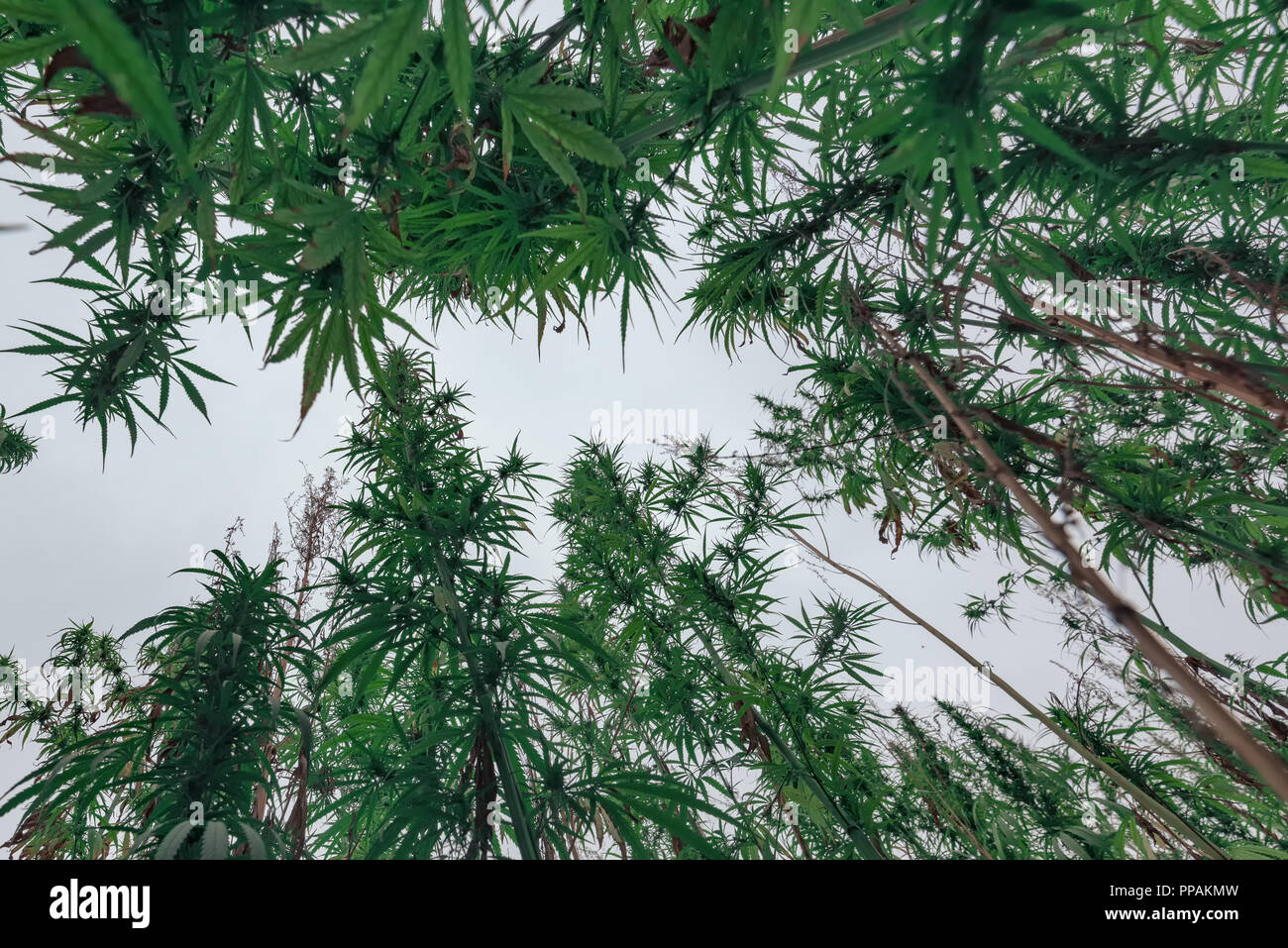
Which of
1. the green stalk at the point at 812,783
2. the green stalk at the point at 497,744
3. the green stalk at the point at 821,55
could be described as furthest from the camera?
the green stalk at the point at 812,783

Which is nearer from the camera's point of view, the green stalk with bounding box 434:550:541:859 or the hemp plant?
the hemp plant

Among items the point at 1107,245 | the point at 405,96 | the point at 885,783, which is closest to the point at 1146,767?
the point at 885,783

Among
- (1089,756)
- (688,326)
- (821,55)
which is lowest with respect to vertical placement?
(1089,756)

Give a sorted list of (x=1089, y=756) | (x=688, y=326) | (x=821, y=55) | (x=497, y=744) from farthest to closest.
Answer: (x=688, y=326)
(x=1089, y=756)
(x=497, y=744)
(x=821, y=55)

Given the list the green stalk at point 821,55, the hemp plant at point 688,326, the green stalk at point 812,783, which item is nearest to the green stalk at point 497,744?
the hemp plant at point 688,326

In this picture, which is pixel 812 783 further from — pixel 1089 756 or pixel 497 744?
pixel 497 744

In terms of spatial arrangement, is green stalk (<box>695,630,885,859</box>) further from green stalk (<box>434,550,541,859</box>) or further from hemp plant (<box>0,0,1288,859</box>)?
green stalk (<box>434,550,541,859</box>)

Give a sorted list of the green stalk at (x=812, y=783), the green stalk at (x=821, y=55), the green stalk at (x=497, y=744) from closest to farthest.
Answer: the green stalk at (x=821, y=55) < the green stalk at (x=497, y=744) < the green stalk at (x=812, y=783)

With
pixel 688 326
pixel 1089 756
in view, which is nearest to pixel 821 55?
pixel 688 326

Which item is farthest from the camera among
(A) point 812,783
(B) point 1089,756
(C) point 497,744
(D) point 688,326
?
(D) point 688,326

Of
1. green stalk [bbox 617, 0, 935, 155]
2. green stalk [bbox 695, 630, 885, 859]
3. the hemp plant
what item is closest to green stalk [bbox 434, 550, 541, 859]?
the hemp plant

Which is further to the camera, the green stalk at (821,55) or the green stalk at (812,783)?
the green stalk at (812,783)

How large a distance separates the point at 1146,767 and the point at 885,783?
69cm

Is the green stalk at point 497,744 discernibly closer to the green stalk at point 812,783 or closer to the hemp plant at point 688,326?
the hemp plant at point 688,326
